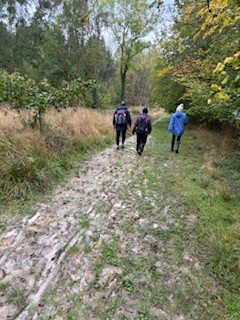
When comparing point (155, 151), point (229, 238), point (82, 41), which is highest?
point (82, 41)

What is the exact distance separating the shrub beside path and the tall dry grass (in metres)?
0.63

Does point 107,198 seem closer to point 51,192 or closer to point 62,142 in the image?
point 51,192

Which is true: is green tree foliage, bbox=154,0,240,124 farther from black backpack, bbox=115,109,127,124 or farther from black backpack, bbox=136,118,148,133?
black backpack, bbox=115,109,127,124

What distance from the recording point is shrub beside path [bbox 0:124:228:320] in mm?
2924

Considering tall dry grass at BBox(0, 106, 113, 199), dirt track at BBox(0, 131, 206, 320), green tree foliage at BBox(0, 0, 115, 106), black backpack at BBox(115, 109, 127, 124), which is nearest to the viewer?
dirt track at BBox(0, 131, 206, 320)

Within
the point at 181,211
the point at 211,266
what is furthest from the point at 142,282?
the point at 181,211

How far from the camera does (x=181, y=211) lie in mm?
5344

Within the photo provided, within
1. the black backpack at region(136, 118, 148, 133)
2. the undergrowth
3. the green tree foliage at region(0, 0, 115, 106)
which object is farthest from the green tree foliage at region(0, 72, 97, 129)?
the green tree foliage at region(0, 0, 115, 106)

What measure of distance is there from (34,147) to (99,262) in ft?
13.1

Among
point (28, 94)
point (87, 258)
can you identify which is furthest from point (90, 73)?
point (87, 258)

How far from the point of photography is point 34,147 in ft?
22.1

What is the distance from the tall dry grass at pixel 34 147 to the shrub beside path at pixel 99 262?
0.63 m

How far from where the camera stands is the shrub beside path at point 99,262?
9.59 feet

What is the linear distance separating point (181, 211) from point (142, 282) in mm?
2273
